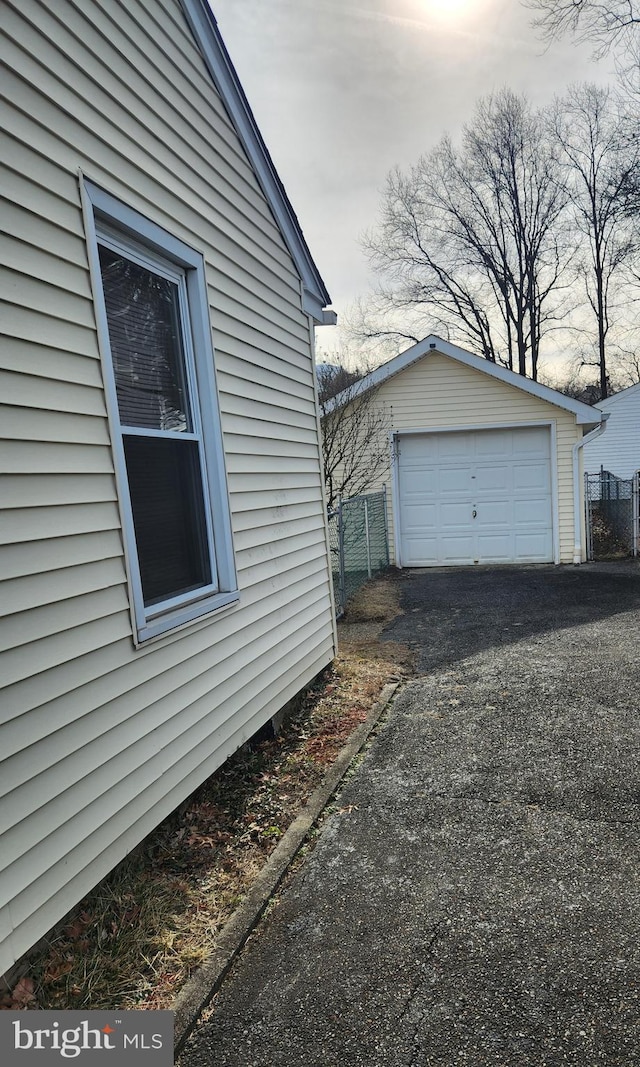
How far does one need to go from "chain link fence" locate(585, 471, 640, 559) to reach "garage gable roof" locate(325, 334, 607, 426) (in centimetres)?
167

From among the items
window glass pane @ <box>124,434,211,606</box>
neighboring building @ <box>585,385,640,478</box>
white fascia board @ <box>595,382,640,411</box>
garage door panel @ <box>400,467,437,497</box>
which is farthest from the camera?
neighboring building @ <box>585,385,640,478</box>

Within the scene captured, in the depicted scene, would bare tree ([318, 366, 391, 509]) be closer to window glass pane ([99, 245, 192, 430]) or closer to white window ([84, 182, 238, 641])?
white window ([84, 182, 238, 641])

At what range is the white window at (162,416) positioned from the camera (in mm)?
3000

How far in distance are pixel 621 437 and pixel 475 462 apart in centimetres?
1631

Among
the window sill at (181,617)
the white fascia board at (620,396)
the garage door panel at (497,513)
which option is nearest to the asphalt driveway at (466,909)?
the window sill at (181,617)

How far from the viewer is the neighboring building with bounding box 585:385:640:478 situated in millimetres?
25405

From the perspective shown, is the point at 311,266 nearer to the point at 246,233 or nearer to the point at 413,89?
the point at 246,233

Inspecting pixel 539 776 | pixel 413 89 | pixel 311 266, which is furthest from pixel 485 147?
pixel 539 776

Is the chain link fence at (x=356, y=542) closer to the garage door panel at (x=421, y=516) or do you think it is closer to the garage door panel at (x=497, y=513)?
Result: the garage door panel at (x=421, y=516)

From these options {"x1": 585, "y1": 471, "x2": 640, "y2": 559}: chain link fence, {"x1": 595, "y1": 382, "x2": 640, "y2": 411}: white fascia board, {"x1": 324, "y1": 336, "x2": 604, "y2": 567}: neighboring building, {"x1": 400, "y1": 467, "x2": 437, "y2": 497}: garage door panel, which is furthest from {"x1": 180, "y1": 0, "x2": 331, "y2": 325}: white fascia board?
{"x1": 595, "y1": 382, "x2": 640, "y2": 411}: white fascia board

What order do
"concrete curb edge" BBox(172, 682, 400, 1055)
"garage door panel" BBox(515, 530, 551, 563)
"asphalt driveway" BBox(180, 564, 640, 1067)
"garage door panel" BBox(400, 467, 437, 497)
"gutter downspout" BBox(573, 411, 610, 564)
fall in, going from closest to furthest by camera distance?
1. "asphalt driveway" BBox(180, 564, 640, 1067)
2. "concrete curb edge" BBox(172, 682, 400, 1055)
3. "gutter downspout" BBox(573, 411, 610, 564)
4. "garage door panel" BBox(515, 530, 551, 563)
5. "garage door panel" BBox(400, 467, 437, 497)

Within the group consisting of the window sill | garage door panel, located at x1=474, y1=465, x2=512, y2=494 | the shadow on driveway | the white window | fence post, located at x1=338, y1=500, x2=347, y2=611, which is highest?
the white window

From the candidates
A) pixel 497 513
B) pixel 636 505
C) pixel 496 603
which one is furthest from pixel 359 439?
pixel 636 505

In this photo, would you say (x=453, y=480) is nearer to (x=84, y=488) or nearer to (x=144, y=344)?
(x=144, y=344)
